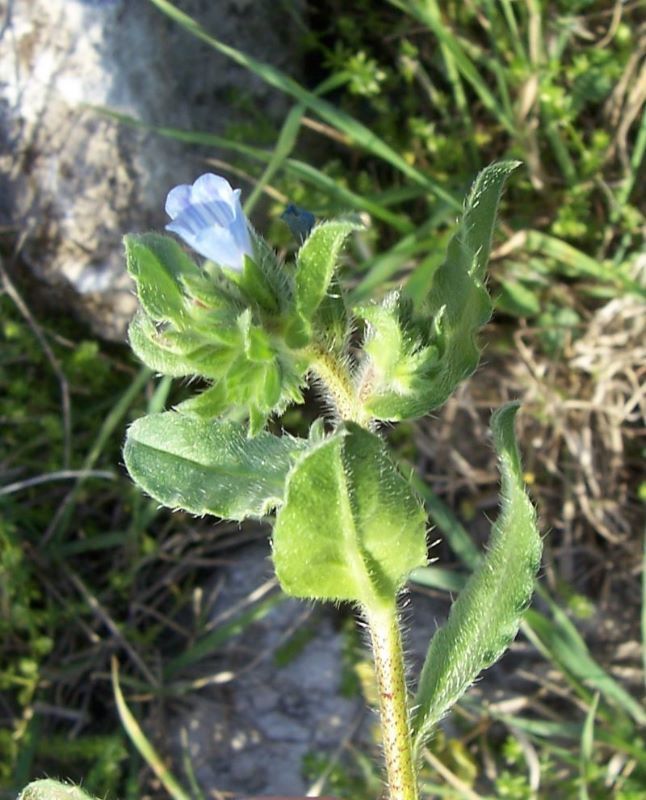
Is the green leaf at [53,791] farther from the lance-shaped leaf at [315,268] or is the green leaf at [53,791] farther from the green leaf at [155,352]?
the lance-shaped leaf at [315,268]

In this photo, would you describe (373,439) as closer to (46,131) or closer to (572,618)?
(572,618)

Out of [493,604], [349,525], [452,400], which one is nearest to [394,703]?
[493,604]

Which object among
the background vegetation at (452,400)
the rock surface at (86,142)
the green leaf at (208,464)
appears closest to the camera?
the green leaf at (208,464)

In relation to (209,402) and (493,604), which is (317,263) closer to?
(209,402)

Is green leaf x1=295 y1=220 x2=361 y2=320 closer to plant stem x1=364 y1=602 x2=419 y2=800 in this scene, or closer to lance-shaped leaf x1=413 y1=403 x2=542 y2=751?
lance-shaped leaf x1=413 y1=403 x2=542 y2=751

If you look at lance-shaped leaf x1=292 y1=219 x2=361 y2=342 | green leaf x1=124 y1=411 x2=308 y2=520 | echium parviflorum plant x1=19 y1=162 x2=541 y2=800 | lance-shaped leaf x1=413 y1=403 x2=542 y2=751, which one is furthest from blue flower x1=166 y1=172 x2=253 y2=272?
lance-shaped leaf x1=413 y1=403 x2=542 y2=751

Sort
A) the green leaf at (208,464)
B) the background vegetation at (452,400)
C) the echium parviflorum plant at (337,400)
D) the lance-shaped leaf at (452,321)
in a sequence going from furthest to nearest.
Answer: the background vegetation at (452,400)
the green leaf at (208,464)
the lance-shaped leaf at (452,321)
the echium parviflorum plant at (337,400)

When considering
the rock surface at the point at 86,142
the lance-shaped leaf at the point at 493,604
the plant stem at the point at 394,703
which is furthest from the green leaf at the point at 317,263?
the rock surface at the point at 86,142
